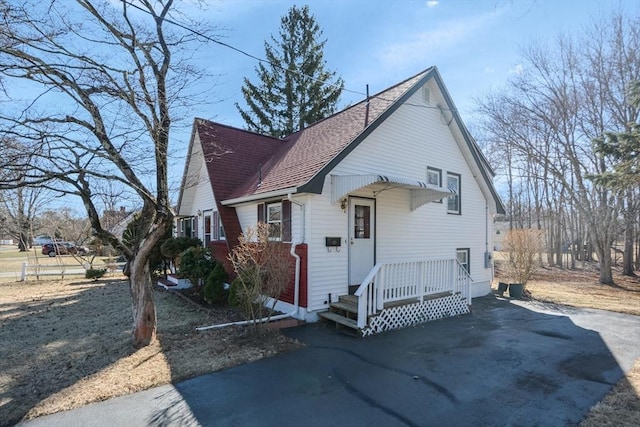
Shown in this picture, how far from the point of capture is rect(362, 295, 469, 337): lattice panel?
7.35 m

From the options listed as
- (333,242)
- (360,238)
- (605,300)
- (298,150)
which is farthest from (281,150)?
(605,300)

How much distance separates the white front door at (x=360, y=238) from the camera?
884cm

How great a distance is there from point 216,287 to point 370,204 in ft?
16.0

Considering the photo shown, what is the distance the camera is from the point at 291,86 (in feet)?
81.7

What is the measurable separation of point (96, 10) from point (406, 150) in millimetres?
7860

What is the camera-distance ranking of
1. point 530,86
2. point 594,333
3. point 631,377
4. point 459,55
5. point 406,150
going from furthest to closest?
1. point 530,86
2. point 406,150
3. point 459,55
4. point 594,333
5. point 631,377

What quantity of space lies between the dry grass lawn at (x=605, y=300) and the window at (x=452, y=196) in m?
4.10

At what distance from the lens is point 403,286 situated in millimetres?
8023

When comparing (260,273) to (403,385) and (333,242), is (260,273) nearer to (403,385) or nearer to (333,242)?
(333,242)

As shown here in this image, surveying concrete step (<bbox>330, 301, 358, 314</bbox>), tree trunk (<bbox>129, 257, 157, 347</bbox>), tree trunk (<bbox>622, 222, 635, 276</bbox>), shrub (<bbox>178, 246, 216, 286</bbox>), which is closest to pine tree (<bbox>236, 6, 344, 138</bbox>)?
shrub (<bbox>178, 246, 216, 286</bbox>)

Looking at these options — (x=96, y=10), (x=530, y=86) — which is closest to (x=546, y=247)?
(x=530, y=86)

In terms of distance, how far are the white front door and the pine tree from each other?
16848 millimetres

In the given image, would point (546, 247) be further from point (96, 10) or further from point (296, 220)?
point (96, 10)

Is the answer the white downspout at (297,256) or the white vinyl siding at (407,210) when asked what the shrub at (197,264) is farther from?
the white vinyl siding at (407,210)
